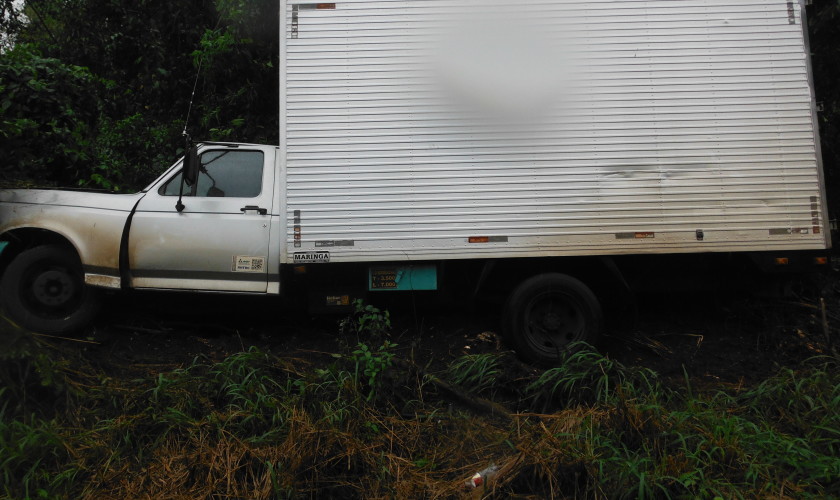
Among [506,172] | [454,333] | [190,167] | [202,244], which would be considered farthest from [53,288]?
[506,172]

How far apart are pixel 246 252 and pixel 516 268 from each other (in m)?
2.44

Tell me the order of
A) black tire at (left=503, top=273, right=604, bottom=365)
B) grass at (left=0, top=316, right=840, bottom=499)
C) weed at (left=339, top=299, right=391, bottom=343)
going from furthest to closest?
black tire at (left=503, top=273, right=604, bottom=365)
weed at (left=339, top=299, right=391, bottom=343)
grass at (left=0, top=316, right=840, bottom=499)

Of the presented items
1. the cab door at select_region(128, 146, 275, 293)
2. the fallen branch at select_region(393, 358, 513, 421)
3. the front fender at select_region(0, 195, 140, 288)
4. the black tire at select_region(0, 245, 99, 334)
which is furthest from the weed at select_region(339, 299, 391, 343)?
the black tire at select_region(0, 245, 99, 334)

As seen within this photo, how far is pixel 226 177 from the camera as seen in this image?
17.9ft

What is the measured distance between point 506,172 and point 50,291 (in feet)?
14.0

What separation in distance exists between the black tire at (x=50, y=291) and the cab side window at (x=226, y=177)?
1.10m

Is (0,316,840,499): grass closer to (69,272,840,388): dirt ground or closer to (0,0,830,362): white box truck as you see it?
(69,272,840,388): dirt ground

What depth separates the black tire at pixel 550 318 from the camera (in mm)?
5035

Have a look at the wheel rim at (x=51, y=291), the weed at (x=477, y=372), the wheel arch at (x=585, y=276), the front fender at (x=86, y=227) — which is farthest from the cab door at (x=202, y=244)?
the wheel arch at (x=585, y=276)

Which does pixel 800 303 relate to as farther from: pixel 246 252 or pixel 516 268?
pixel 246 252

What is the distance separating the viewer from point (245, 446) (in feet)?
12.5

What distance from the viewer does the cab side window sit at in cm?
538

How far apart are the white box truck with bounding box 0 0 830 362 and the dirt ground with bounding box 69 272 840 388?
15.7 inches

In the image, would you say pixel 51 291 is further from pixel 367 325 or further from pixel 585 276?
pixel 585 276
